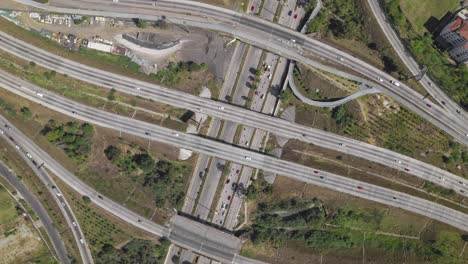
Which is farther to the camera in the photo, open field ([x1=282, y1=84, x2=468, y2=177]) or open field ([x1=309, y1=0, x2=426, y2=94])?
open field ([x1=309, y1=0, x2=426, y2=94])

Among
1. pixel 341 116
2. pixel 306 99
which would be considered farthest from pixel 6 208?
pixel 341 116

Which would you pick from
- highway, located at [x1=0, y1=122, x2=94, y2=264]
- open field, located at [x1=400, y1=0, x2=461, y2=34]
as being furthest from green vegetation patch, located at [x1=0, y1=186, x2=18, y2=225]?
open field, located at [x1=400, y1=0, x2=461, y2=34]

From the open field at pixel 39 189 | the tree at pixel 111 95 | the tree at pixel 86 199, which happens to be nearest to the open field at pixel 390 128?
the tree at pixel 111 95

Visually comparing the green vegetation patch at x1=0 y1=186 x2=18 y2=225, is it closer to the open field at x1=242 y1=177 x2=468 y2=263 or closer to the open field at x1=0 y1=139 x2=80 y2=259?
the open field at x1=0 y1=139 x2=80 y2=259

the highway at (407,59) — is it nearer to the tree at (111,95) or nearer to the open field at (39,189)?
the tree at (111,95)

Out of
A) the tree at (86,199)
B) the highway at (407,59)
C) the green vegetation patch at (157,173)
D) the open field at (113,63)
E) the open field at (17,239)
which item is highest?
the highway at (407,59)

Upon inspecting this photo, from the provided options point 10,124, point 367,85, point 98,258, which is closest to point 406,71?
point 367,85
